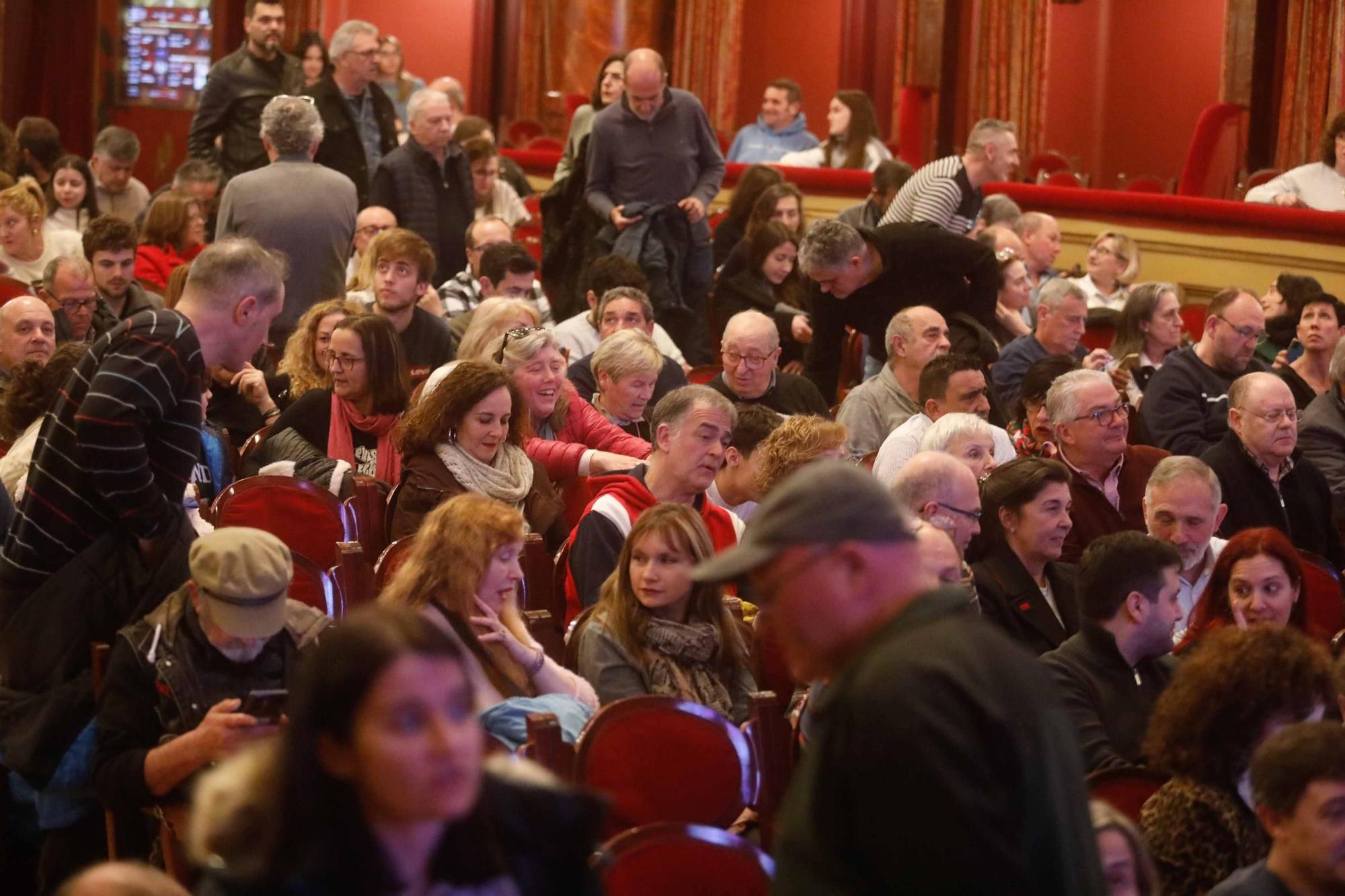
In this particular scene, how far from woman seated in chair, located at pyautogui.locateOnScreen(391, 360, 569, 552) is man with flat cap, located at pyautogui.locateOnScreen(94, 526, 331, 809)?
1.35m

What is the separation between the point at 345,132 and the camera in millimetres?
7977

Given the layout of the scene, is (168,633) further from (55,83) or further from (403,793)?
(55,83)

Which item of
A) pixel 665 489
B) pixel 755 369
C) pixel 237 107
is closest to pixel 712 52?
pixel 237 107

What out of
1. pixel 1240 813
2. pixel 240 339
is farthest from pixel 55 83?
pixel 1240 813

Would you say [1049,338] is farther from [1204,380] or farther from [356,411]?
[356,411]

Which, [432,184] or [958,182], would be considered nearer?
[958,182]

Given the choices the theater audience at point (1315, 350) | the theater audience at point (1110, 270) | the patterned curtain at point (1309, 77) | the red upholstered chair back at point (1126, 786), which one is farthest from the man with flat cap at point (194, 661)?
the patterned curtain at point (1309, 77)

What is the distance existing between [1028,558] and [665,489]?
2.94ft

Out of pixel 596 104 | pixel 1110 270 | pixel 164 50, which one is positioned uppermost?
pixel 164 50

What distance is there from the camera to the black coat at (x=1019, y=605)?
409 centimetres

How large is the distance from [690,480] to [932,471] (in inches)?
24.8

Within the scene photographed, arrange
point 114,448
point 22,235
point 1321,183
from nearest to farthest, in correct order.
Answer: point 114,448 → point 22,235 → point 1321,183

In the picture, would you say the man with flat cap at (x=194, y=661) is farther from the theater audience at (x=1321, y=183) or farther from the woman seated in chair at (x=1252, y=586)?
the theater audience at (x=1321, y=183)

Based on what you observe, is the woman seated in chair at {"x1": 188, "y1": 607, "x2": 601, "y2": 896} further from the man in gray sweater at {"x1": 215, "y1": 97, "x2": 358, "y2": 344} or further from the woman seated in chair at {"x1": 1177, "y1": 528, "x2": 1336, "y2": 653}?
the man in gray sweater at {"x1": 215, "y1": 97, "x2": 358, "y2": 344}
